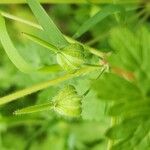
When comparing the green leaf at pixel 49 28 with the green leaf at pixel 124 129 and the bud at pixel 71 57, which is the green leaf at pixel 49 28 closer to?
the bud at pixel 71 57

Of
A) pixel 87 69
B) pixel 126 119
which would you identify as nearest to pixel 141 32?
pixel 126 119

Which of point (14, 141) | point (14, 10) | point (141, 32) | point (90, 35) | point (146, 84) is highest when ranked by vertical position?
point (14, 10)

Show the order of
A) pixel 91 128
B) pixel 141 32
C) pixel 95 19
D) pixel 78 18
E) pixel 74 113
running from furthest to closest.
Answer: pixel 78 18 < pixel 91 128 < pixel 95 19 < pixel 74 113 < pixel 141 32

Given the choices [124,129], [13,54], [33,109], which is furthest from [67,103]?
[13,54]

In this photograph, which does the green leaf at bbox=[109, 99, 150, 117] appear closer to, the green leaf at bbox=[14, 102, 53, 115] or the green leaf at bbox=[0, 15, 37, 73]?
the green leaf at bbox=[14, 102, 53, 115]

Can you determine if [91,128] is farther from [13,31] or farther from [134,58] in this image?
[134,58]

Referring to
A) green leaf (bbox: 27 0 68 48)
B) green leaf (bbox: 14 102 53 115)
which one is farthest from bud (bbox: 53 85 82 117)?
green leaf (bbox: 27 0 68 48)
